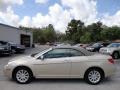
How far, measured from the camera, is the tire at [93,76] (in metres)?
8.91

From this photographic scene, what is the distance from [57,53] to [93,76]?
5.27ft

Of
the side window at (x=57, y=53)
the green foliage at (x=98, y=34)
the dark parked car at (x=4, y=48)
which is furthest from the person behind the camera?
the green foliage at (x=98, y=34)

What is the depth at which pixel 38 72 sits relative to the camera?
8.92 meters

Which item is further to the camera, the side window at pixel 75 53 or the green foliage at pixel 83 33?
the green foliage at pixel 83 33

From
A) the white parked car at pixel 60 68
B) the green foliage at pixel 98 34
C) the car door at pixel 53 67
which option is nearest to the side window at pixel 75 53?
the white parked car at pixel 60 68

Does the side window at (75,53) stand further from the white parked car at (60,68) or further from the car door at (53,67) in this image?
the car door at (53,67)

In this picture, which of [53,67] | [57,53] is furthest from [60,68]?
[57,53]

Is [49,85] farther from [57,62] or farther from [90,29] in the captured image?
[90,29]

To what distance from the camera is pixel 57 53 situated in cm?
912

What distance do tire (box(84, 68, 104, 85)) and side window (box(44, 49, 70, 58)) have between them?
1035 mm

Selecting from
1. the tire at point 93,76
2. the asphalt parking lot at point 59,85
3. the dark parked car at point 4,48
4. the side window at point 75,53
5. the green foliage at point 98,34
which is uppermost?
the green foliage at point 98,34

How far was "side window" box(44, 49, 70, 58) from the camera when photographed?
9.06m

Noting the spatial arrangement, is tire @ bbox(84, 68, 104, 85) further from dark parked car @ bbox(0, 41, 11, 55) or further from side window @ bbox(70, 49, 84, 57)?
dark parked car @ bbox(0, 41, 11, 55)

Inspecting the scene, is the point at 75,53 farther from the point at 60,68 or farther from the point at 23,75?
the point at 23,75
